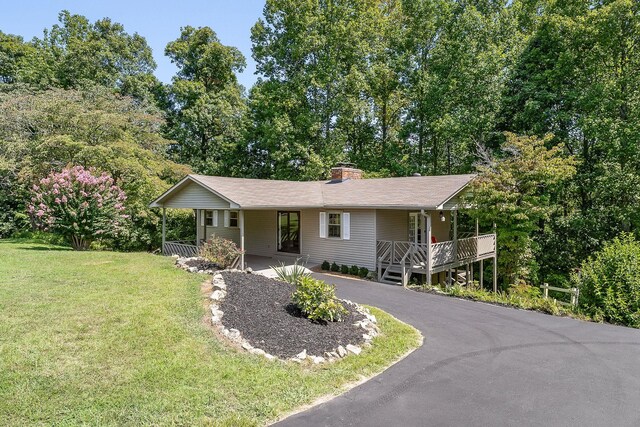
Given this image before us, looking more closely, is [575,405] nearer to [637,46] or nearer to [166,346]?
[166,346]

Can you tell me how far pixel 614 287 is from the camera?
9.85 metres

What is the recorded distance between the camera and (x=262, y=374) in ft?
18.3

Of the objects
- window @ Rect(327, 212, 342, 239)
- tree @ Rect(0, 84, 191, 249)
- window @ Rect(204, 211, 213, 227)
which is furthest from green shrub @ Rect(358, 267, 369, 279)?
tree @ Rect(0, 84, 191, 249)

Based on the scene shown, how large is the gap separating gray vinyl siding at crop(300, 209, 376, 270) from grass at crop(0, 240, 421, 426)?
6.68 m

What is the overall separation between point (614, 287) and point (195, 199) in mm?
14735

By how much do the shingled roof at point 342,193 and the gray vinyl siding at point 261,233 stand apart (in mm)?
1655

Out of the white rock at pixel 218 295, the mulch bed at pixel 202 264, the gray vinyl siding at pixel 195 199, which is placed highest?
the gray vinyl siding at pixel 195 199

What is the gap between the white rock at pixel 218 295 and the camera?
26.5ft

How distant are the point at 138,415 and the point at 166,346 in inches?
64.8

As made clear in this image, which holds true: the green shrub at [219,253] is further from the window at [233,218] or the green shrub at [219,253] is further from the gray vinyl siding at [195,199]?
the window at [233,218]

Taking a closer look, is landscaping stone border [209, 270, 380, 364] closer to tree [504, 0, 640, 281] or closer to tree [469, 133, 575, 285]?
tree [469, 133, 575, 285]

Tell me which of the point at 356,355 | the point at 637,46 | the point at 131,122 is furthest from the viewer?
the point at 131,122

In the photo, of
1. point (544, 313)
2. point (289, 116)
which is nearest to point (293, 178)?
point (289, 116)

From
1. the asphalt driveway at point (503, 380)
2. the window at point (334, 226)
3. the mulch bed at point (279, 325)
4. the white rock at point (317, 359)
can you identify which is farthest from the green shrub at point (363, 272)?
the white rock at point (317, 359)
